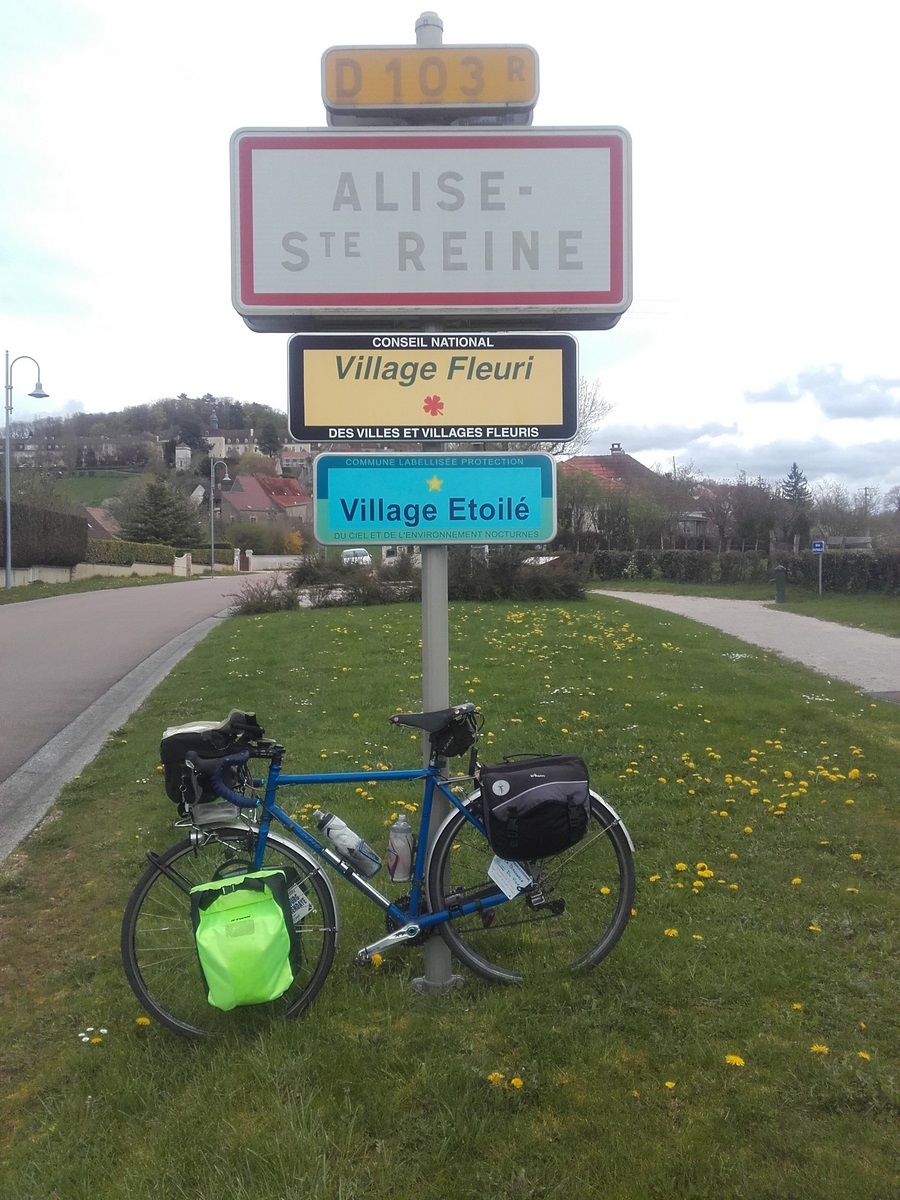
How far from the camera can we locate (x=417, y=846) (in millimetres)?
3301

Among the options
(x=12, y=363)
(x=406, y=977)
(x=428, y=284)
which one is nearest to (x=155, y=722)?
(x=406, y=977)

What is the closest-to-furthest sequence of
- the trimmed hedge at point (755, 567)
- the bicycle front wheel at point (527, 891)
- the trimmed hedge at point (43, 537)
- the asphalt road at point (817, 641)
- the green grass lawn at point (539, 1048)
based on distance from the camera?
the green grass lawn at point (539, 1048) → the bicycle front wheel at point (527, 891) → the asphalt road at point (817, 641) → the trimmed hedge at point (755, 567) → the trimmed hedge at point (43, 537)

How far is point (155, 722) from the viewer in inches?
323

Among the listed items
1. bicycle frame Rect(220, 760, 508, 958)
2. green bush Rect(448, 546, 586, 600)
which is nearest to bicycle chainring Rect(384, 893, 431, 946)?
bicycle frame Rect(220, 760, 508, 958)

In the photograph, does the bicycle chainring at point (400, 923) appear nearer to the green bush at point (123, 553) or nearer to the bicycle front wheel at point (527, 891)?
the bicycle front wheel at point (527, 891)

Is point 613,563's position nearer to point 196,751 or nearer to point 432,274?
point 432,274

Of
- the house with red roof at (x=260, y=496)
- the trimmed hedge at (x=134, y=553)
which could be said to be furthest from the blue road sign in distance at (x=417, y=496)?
the house with red roof at (x=260, y=496)

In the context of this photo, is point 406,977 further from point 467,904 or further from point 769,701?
point 769,701

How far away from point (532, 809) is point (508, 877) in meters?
0.37

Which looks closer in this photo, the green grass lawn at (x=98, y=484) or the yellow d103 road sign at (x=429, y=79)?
the yellow d103 road sign at (x=429, y=79)

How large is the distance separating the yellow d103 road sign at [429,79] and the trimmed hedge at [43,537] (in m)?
30.7

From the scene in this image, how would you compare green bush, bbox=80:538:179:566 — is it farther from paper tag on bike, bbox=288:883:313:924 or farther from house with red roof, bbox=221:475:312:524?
paper tag on bike, bbox=288:883:313:924

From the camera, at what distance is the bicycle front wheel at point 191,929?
3.03 meters

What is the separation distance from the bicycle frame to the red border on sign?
163cm
